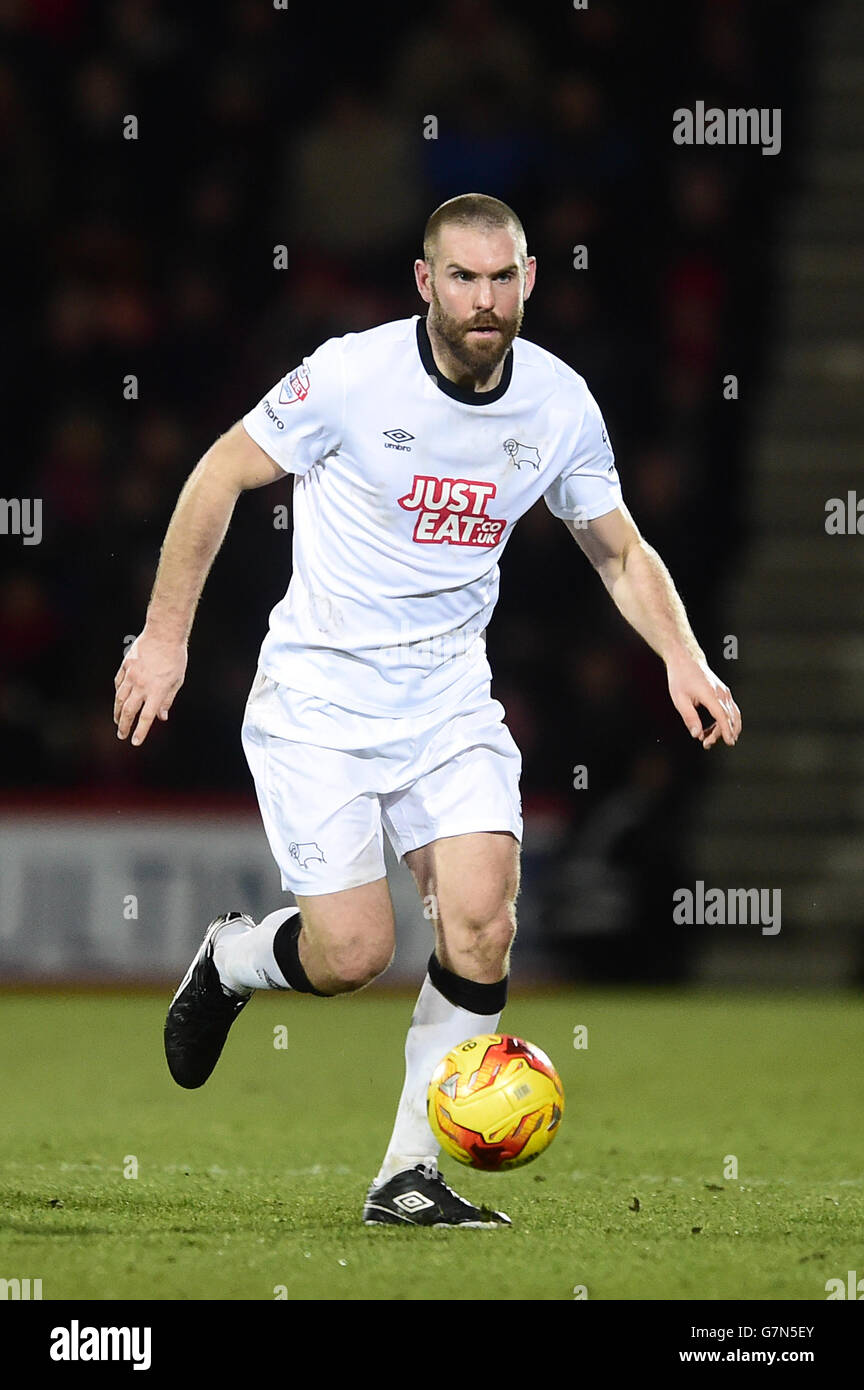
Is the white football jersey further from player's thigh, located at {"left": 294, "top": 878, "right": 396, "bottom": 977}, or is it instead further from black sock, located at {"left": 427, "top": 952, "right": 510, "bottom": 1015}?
black sock, located at {"left": 427, "top": 952, "right": 510, "bottom": 1015}

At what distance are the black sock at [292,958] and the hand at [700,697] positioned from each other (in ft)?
3.57

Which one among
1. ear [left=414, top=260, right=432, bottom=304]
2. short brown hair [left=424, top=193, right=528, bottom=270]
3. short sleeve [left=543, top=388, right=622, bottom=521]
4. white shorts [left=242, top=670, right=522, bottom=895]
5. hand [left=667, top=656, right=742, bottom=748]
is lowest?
white shorts [left=242, top=670, right=522, bottom=895]

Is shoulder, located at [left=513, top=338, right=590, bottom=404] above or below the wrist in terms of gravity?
above

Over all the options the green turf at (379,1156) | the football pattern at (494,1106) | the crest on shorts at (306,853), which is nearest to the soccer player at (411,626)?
the crest on shorts at (306,853)

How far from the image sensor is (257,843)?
1043cm

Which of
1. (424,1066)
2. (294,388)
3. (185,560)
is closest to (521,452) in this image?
(294,388)

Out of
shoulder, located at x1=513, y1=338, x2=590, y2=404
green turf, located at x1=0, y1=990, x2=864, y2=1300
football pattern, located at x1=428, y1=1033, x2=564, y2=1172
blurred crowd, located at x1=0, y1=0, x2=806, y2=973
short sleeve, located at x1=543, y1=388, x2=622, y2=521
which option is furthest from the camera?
blurred crowd, located at x1=0, y1=0, x2=806, y2=973

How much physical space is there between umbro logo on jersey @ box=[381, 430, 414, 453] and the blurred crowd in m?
5.85

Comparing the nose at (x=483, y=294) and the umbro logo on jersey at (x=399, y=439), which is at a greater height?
the nose at (x=483, y=294)

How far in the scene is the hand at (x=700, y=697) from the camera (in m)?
5.06

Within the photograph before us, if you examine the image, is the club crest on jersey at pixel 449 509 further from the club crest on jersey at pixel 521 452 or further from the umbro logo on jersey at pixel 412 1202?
the umbro logo on jersey at pixel 412 1202

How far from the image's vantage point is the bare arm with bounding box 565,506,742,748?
5.11m

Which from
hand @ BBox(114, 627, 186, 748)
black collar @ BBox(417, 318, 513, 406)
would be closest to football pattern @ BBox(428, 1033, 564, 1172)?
hand @ BBox(114, 627, 186, 748)

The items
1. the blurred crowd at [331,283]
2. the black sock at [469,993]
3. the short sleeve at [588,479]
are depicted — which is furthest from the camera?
the blurred crowd at [331,283]
